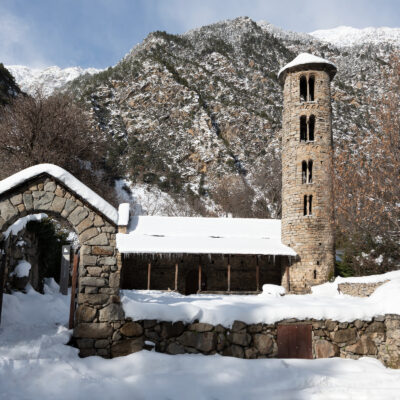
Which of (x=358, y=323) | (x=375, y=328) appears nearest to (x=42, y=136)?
(x=358, y=323)

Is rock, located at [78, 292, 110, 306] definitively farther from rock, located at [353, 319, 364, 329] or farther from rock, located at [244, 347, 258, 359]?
rock, located at [353, 319, 364, 329]

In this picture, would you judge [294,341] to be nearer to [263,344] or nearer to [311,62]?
[263,344]

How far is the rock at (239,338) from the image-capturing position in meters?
6.80

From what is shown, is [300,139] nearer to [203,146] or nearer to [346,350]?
[346,350]

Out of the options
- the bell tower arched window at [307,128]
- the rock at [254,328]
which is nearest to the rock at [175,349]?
the rock at [254,328]

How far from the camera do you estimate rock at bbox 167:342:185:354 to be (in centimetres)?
659

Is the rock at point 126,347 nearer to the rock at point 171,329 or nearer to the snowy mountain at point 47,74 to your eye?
the rock at point 171,329

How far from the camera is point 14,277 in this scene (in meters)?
9.36

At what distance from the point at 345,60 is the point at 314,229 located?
63.0 meters

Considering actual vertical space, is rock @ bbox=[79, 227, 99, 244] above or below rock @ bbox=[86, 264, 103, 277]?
above

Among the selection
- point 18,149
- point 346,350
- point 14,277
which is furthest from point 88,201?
point 18,149

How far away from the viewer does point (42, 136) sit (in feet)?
83.0

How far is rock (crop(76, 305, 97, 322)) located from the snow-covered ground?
1.43 ft

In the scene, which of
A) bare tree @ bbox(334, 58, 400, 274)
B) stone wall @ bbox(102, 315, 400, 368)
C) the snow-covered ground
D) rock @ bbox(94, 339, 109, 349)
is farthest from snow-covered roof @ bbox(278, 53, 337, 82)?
rock @ bbox(94, 339, 109, 349)
